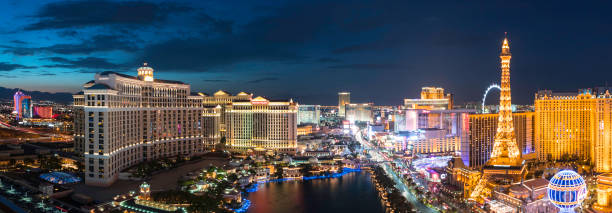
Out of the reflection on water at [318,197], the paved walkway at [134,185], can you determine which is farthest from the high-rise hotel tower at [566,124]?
the paved walkway at [134,185]

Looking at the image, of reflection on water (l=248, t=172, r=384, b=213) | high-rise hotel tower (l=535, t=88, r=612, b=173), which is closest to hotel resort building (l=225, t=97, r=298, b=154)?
reflection on water (l=248, t=172, r=384, b=213)

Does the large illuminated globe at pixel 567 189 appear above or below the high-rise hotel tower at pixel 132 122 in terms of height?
below

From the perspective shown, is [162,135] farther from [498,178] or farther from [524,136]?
[524,136]

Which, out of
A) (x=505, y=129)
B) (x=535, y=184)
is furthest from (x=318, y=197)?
(x=505, y=129)

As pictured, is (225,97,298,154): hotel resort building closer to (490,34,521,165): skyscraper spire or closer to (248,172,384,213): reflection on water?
(248,172,384,213): reflection on water

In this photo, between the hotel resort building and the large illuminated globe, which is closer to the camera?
the large illuminated globe

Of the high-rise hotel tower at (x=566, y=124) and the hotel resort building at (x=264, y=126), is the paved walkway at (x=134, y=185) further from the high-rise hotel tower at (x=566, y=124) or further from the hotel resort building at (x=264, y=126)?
the high-rise hotel tower at (x=566, y=124)
